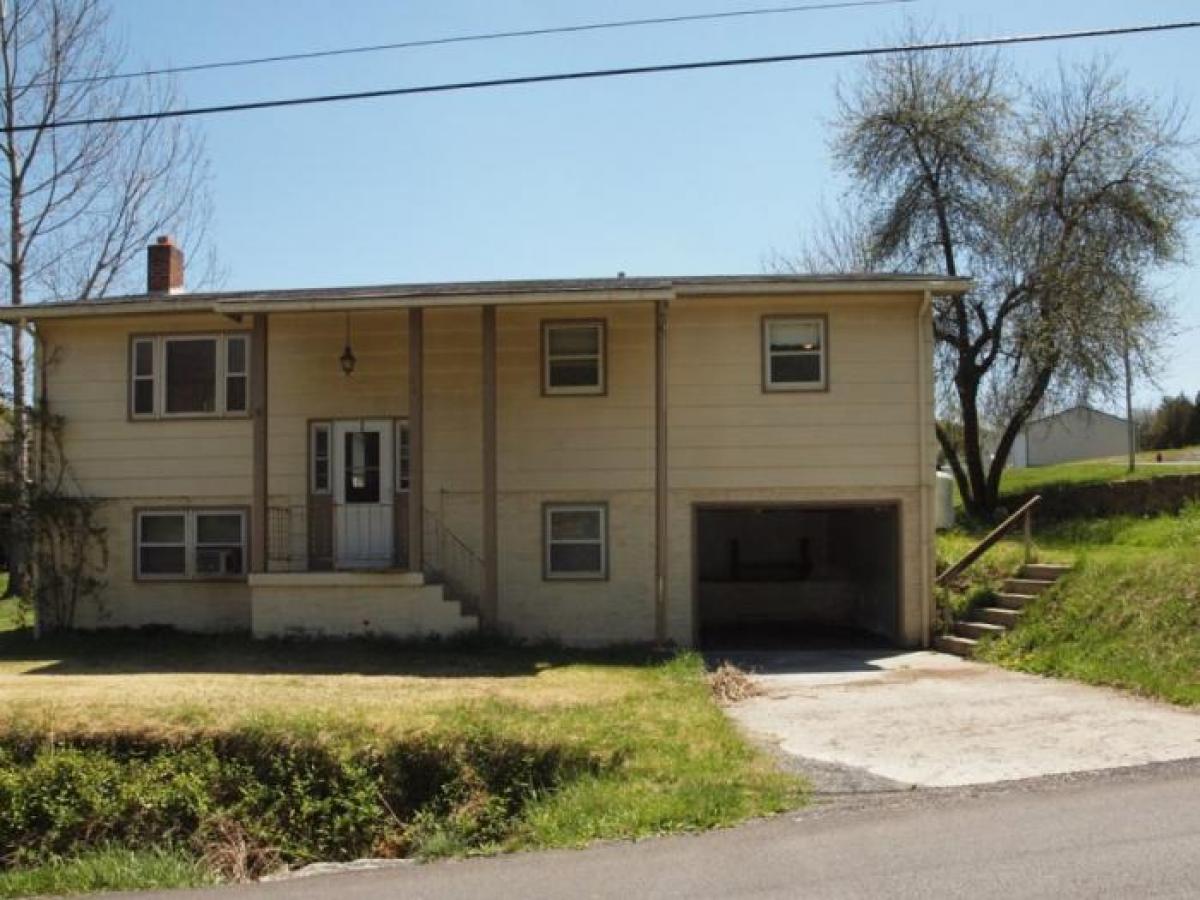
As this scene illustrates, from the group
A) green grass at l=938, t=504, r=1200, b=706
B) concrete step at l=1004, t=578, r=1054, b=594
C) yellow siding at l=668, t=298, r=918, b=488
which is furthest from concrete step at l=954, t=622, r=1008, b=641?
yellow siding at l=668, t=298, r=918, b=488

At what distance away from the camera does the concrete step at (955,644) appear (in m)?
16.0

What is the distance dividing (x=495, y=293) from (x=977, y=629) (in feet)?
27.5

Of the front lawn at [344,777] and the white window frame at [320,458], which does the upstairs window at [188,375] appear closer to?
the white window frame at [320,458]

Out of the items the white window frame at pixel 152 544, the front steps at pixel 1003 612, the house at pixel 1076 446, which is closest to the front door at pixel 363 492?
the white window frame at pixel 152 544

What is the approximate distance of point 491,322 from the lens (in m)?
16.6

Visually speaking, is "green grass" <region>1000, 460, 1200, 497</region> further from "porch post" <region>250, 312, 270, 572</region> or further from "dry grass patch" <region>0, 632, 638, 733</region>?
"porch post" <region>250, 312, 270, 572</region>

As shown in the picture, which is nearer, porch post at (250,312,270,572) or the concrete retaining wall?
porch post at (250,312,270,572)

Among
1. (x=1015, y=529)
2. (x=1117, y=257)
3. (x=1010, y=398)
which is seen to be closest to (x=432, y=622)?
(x=1015, y=529)

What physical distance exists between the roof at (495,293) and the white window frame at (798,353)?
0.66 m

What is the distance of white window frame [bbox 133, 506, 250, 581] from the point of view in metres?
18.3

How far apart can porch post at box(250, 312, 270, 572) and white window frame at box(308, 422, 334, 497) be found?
3.57ft

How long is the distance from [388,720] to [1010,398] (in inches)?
807

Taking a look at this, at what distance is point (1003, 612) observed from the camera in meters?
16.3

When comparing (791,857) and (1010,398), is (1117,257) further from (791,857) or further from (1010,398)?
(791,857)
